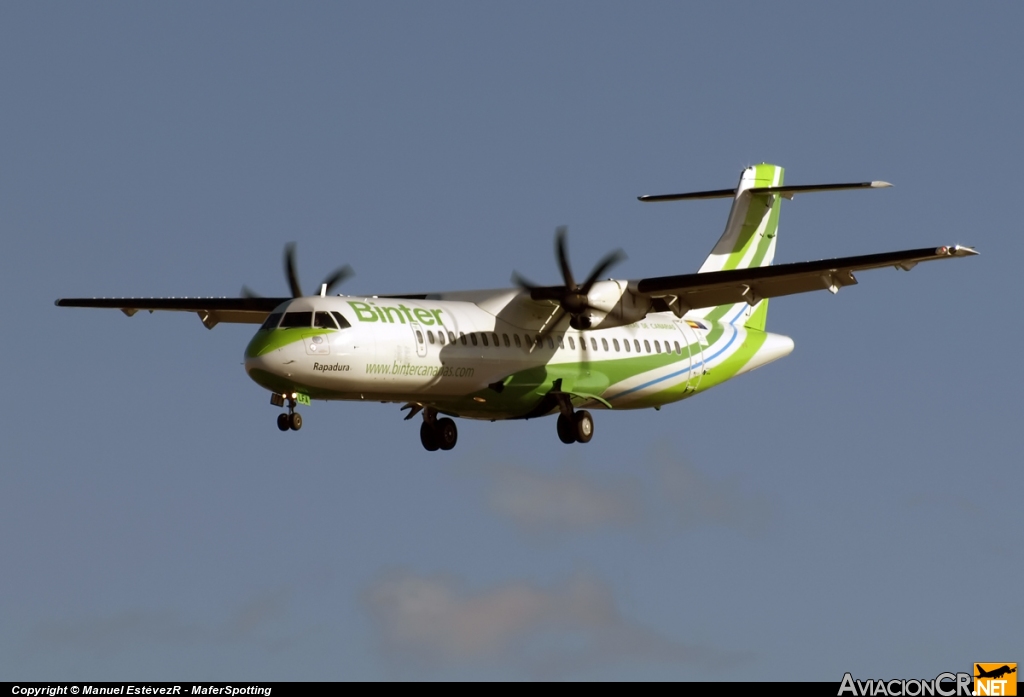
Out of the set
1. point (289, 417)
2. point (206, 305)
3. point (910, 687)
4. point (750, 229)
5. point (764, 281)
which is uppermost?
point (750, 229)

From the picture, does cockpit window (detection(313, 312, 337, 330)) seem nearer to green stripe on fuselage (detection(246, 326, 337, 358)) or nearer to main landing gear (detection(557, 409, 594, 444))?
green stripe on fuselage (detection(246, 326, 337, 358))

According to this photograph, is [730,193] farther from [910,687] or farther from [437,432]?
[910,687]

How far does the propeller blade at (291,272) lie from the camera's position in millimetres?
32969

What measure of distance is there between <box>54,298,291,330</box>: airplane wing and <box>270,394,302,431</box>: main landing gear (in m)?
4.30

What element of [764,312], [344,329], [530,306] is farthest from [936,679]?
[764,312]

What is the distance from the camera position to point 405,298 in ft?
112

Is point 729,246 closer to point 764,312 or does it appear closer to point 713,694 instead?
point 764,312

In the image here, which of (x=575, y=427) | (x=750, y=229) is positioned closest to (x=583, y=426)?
(x=575, y=427)

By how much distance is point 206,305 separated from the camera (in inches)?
1372

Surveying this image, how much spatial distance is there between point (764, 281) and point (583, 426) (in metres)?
4.54

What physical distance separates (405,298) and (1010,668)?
15.0 m

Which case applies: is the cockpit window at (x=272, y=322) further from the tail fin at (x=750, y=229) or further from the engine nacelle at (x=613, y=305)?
the tail fin at (x=750, y=229)

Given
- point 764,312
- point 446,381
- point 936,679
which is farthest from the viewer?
point 764,312

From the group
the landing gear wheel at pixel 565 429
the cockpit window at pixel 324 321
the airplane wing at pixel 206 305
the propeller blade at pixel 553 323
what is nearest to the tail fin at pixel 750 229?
the propeller blade at pixel 553 323
